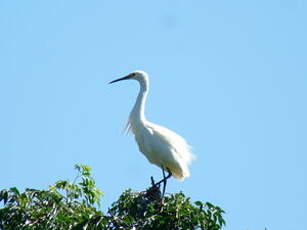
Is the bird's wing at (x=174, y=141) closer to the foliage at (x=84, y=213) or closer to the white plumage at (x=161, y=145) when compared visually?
the white plumage at (x=161, y=145)

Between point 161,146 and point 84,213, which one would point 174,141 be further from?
point 84,213

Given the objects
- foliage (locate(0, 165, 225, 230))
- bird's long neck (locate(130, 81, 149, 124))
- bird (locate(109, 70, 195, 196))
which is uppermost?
bird's long neck (locate(130, 81, 149, 124))

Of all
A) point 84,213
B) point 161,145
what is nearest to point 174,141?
point 161,145

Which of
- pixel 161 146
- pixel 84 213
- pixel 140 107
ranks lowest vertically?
pixel 84 213

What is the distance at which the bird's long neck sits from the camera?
1262 centimetres

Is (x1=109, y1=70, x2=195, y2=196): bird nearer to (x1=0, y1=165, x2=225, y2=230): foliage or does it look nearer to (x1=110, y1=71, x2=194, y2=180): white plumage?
(x1=110, y1=71, x2=194, y2=180): white plumage

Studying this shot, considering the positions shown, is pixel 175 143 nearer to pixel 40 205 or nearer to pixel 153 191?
pixel 153 191

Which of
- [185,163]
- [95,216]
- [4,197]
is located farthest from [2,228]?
[185,163]

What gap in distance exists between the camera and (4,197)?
855 centimetres

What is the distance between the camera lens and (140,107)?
12.8 metres

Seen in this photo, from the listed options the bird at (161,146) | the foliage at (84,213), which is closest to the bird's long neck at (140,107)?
the bird at (161,146)

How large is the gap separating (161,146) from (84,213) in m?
4.04

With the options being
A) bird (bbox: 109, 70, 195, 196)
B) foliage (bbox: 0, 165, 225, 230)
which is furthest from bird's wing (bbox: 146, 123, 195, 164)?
foliage (bbox: 0, 165, 225, 230)

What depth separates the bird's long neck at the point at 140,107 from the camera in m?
12.6
